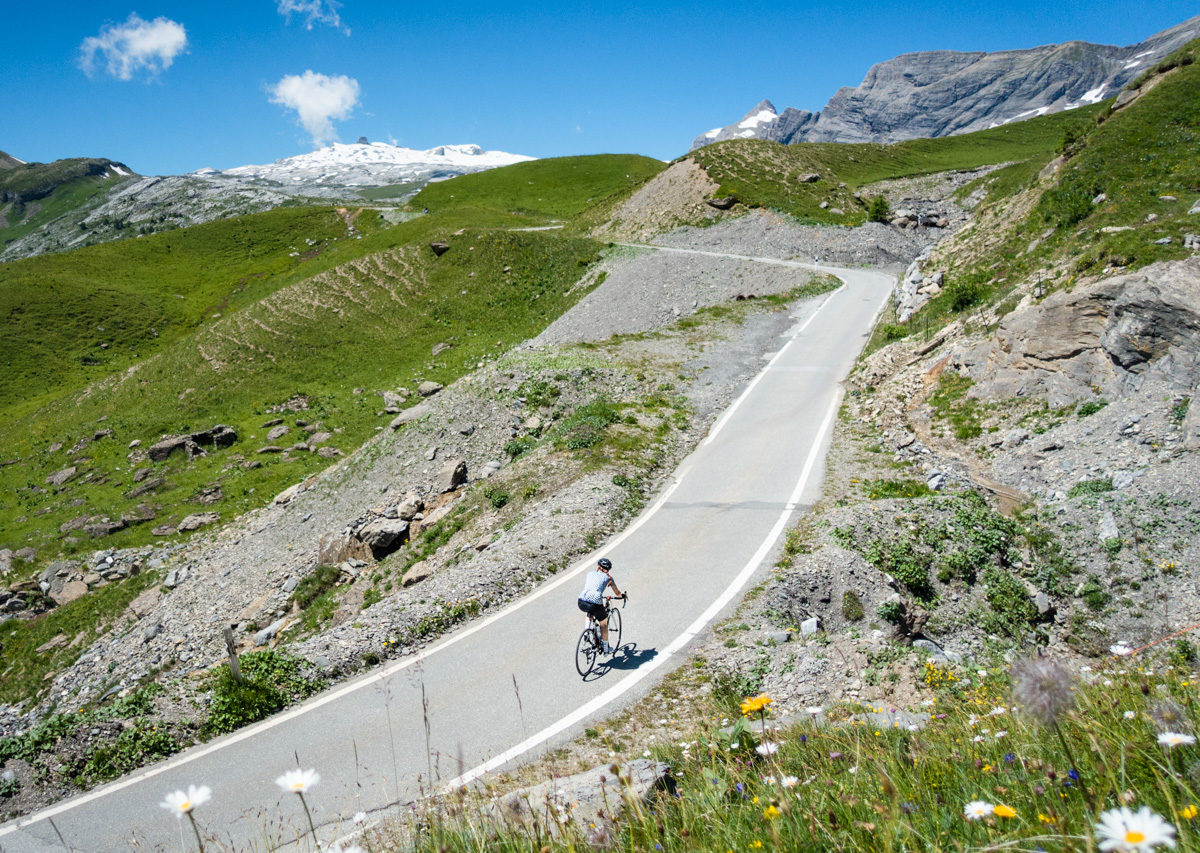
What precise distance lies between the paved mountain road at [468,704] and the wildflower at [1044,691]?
3694 mm

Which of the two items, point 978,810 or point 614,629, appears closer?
point 978,810

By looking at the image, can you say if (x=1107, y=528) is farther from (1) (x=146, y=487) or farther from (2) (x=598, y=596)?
(1) (x=146, y=487)

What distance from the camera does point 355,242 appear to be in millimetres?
77812

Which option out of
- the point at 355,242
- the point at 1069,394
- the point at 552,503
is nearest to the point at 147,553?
the point at 552,503

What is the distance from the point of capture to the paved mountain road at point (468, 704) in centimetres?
891

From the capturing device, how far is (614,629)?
12.5 m

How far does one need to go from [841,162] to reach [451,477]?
81769mm

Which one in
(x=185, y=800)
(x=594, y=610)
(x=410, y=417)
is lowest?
(x=594, y=610)

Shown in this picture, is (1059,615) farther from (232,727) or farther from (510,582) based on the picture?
(232,727)

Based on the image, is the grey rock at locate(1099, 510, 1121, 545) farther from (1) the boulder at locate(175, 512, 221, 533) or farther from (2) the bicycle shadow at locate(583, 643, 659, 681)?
(1) the boulder at locate(175, 512, 221, 533)

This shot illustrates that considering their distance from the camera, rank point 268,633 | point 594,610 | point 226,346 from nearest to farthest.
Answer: point 594,610
point 268,633
point 226,346

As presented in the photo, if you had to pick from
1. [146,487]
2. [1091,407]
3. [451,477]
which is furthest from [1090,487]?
[146,487]

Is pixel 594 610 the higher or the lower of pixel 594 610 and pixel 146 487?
the lower

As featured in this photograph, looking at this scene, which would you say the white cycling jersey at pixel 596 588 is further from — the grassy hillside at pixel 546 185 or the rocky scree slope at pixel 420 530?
the grassy hillside at pixel 546 185
